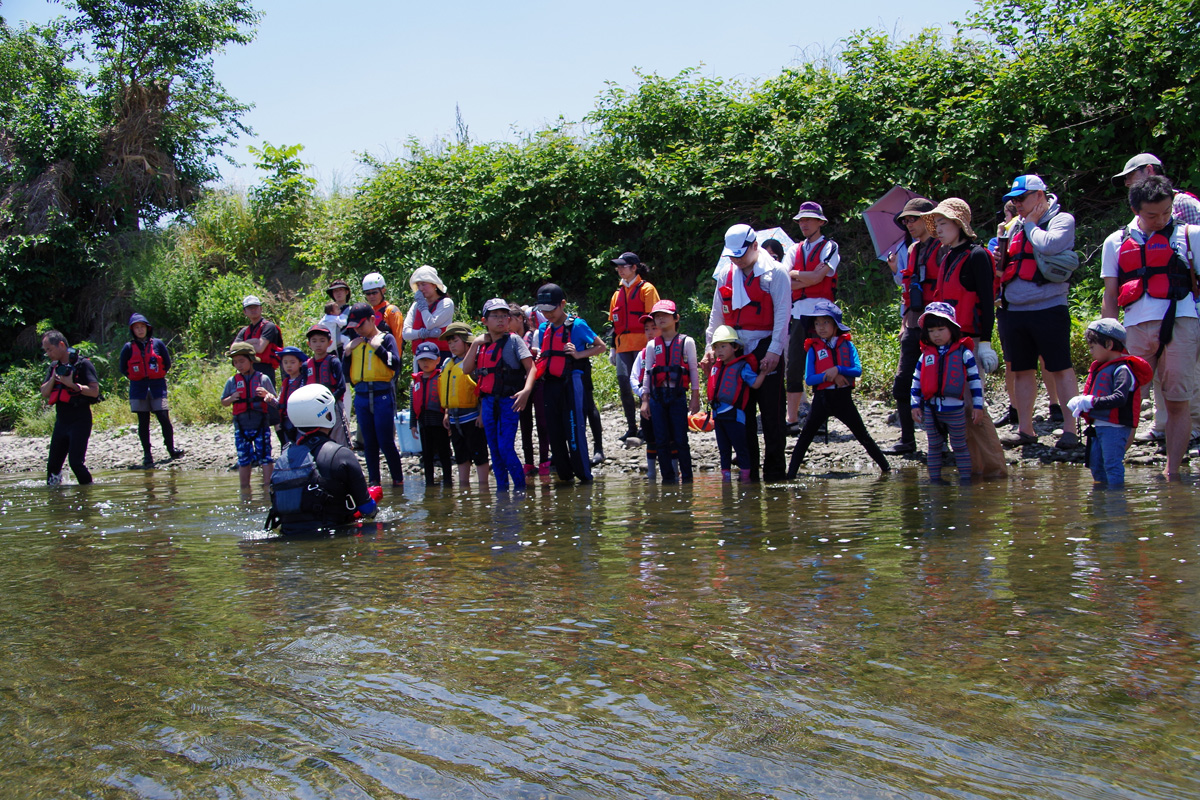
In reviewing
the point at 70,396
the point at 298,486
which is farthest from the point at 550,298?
the point at 70,396

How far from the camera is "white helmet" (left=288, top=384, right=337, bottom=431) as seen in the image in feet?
21.8

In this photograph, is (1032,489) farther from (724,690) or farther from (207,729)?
(207,729)

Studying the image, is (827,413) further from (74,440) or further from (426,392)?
(74,440)

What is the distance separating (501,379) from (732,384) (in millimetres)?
2157

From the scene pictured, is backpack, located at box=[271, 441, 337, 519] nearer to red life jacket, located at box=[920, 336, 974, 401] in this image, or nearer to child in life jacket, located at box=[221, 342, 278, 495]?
child in life jacket, located at box=[221, 342, 278, 495]

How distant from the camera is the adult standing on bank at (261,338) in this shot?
12102 millimetres

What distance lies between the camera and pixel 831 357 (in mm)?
8070

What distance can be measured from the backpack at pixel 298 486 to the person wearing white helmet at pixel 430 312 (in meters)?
3.13

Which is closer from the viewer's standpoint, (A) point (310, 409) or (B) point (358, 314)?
(A) point (310, 409)

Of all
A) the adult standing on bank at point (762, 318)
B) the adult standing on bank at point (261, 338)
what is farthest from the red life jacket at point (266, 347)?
the adult standing on bank at point (762, 318)

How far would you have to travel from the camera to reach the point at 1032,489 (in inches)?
265

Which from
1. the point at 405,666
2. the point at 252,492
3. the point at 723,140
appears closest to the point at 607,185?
the point at 723,140

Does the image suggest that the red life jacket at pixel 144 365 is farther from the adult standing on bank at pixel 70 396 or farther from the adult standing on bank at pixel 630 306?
the adult standing on bank at pixel 630 306

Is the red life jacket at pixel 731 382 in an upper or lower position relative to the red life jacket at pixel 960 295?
lower
